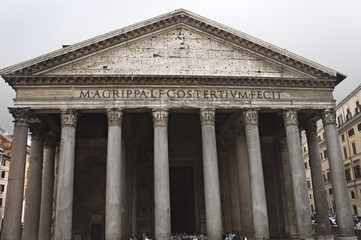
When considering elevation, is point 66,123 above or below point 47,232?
above

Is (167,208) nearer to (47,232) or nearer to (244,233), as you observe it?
(244,233)

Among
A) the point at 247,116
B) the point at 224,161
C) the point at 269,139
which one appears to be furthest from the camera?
the point at 269,139

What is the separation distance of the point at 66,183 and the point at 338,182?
474 inches

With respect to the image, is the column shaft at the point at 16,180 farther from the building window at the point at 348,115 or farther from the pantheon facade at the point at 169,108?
the building window at the point at 348,115

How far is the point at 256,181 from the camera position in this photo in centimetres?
1506

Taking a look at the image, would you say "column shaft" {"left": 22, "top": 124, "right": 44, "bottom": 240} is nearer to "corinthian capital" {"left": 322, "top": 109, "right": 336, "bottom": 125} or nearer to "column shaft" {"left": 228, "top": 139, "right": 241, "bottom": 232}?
"column shaft" {"left": 228, "top": 139, "right": 241, "bottom": 232}

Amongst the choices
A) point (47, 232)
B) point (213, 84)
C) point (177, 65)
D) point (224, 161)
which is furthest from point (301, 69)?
point (47, 232)

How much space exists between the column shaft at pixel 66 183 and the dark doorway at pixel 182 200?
29.3 feet

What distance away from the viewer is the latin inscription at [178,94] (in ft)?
50.6

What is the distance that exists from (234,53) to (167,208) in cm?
801

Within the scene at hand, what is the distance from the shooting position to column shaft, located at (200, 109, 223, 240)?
1420 cm

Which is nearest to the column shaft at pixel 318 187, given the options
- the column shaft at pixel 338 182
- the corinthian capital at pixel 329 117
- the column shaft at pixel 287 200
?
the column shaft at pixel 338 182

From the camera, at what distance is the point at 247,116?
15.9 m

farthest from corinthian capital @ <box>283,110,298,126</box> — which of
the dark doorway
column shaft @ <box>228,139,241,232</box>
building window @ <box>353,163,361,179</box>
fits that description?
building window @ <box>353,163,361,179</box>
